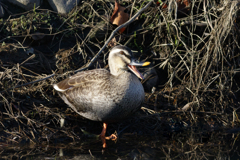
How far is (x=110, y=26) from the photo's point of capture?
6.96m

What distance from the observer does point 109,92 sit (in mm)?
5074

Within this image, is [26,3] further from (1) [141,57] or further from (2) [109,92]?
(2) [109,92]

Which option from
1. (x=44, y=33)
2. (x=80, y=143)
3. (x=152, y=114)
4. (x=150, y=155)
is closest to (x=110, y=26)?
(x=44, y=33)

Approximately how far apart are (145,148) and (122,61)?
4.50ft

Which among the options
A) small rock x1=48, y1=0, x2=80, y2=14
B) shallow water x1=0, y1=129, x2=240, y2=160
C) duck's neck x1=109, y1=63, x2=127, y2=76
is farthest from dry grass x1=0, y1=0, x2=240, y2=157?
duck's neck x1=109, y1=63, x2=127, y2=76

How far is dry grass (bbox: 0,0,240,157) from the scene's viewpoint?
220 inches

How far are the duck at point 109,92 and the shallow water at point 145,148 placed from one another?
31 cm

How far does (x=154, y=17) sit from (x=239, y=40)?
1678 millimetres

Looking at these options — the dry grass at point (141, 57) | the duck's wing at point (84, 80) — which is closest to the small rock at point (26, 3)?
the dry grass at point (141, 57)

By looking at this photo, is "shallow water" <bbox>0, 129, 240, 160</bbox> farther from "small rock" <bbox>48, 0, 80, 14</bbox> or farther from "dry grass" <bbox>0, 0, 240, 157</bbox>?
"small rock" <bbox>48, 0, 80, 14</bbox>

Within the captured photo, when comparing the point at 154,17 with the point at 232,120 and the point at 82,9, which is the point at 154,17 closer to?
the point at 82,9

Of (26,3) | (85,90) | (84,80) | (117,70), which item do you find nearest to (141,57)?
(117,70)

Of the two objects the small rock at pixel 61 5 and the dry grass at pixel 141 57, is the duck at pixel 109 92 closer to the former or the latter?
the dry grass at pixel 141 57

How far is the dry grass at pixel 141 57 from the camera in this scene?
5598 millimetres
